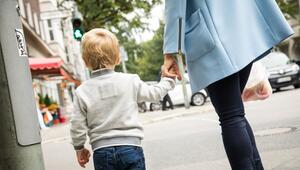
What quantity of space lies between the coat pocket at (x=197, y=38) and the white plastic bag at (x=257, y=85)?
1.50ft

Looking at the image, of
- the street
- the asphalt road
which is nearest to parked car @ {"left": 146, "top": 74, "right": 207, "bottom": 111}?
the street

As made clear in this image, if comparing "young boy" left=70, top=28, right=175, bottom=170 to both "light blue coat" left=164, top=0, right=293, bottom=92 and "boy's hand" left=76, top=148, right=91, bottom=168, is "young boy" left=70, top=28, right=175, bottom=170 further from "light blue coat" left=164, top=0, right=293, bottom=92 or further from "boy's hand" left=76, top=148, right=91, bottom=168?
"light blue coat" left=164, top=0, right=293, bottom=92

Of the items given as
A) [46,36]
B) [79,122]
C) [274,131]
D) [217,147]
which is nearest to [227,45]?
[79,122]

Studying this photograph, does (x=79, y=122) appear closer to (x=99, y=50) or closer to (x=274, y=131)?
(x=99, y=50)

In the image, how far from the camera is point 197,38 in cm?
287

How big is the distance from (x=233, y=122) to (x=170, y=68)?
1.49ft

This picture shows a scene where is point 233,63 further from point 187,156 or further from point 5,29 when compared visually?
point 187,156

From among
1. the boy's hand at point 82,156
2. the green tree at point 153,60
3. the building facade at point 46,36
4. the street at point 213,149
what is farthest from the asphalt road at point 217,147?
the green tree at point 153,60

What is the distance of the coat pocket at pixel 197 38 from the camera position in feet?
9.34

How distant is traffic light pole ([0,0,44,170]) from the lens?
125 inches

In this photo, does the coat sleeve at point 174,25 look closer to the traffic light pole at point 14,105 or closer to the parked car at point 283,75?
the traffic light pole at point 14,105

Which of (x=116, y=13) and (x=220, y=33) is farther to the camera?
(x=116, y=13)

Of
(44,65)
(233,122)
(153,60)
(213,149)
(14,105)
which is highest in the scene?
(153,60)

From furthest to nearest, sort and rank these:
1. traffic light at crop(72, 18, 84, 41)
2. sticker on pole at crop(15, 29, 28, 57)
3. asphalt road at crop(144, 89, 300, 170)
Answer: traffic light at crop(72, 18, 84, 41)
asphalt road at crop(144, 89, 300, 170)
sticker on pole at crop(15, 29, 28, 57)
